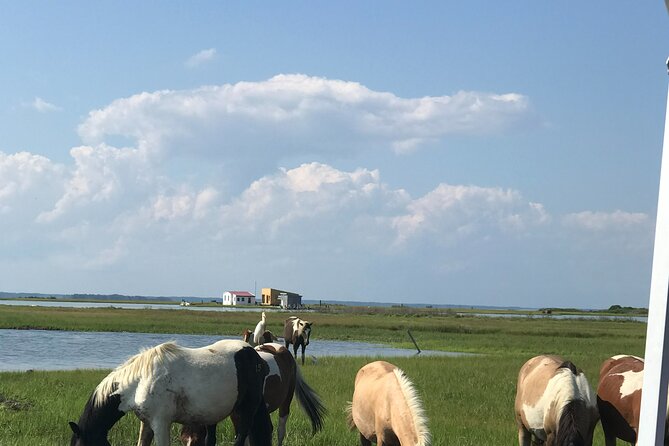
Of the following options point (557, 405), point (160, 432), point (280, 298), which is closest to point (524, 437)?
point (557, 405)

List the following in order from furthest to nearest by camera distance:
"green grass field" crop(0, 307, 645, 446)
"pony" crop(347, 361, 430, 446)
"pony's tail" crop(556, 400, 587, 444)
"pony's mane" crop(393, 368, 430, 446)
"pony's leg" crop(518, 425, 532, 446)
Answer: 1. "green grass field" crop(0, 307, 645, 446)
2. "pony's leg" crop(518, 425, 532, 446)
3. "pony's tail" crop(556, 400, 587, 444)
4. "pony" crop(347, 361, 430, 446)
5. "pony's mane" crop(393, 368, 430, 446)

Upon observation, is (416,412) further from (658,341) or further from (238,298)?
(238,298)

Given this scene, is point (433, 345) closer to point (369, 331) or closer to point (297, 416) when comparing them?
point (369, 331)

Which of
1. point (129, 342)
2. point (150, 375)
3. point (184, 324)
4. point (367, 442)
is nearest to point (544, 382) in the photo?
point (367, 442)

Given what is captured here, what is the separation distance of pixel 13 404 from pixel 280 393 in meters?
7.85

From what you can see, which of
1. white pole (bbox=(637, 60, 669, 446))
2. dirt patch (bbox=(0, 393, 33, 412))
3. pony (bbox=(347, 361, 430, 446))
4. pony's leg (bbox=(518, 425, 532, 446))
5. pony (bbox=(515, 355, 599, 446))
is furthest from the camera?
dirt patch (bbox=(0, 393, 33, 412))

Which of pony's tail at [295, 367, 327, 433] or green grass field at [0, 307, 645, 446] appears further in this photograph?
green grass field at [0, 307, 645, 446]

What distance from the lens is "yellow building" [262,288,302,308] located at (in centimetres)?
12900

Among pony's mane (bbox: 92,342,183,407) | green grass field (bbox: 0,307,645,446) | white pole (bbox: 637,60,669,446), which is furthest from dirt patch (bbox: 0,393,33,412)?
white pole (bbox: 637,60,669,446)

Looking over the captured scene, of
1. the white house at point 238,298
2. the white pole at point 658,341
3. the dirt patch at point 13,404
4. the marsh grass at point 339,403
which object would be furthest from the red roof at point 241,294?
the white pole at point 658,341

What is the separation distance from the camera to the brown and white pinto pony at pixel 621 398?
991 cm

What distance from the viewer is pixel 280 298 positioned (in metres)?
131

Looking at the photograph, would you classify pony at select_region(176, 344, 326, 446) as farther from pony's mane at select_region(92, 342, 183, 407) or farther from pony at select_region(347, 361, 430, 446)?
pony's mane at select_region(92, 342, 183, 407)

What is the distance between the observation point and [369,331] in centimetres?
5444
